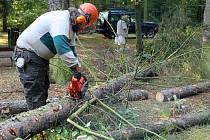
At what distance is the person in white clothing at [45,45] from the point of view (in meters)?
4.86

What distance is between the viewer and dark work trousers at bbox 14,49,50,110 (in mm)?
5398

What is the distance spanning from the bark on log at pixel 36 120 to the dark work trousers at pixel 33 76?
475 millimetres

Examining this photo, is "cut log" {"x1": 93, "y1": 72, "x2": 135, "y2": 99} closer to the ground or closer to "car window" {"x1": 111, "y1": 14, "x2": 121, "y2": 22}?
the ground

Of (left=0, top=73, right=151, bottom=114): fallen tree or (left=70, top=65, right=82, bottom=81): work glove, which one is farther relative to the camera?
(left=0, top=73, right=151, bottom=114): fallen tree

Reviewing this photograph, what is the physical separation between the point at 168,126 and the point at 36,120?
6.60 feet

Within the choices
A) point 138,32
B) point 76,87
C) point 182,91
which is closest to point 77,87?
point 76,87

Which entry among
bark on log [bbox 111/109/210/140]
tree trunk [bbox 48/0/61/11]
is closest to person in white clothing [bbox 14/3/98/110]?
bark on log [bbox 111/109/210/140]

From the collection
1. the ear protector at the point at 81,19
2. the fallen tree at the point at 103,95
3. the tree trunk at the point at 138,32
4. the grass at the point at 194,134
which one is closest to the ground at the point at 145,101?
the grass at the point at 194,134

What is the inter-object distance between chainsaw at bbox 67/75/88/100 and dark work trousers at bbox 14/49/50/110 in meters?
0.55

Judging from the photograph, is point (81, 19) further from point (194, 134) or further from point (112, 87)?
point (194, 134)

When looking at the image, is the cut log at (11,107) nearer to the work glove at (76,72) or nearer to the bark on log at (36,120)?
the bark on log at (36,120)

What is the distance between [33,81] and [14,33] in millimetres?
8062

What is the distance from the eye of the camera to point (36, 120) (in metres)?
4.70

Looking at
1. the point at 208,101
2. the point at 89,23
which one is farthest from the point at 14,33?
the point at 89,23
